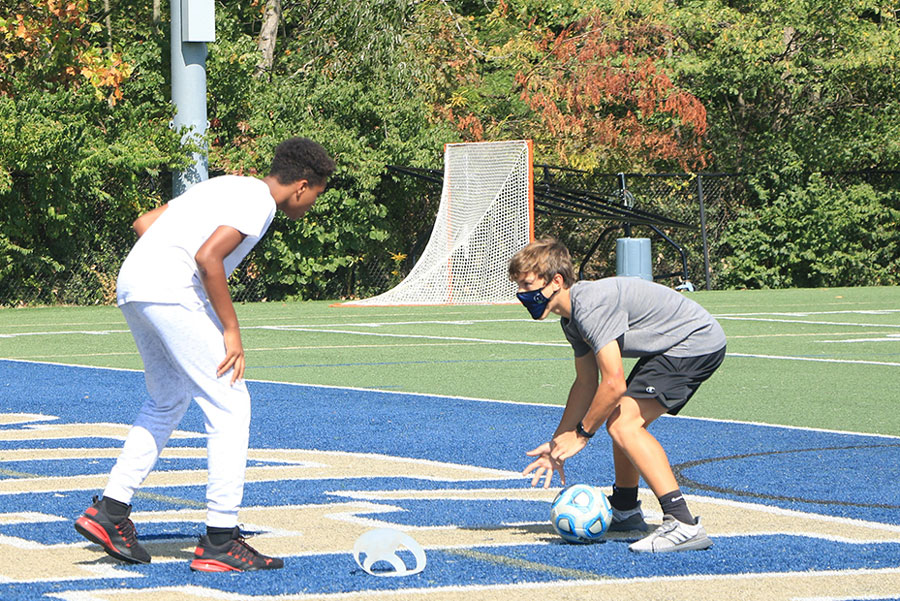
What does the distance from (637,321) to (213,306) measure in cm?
183

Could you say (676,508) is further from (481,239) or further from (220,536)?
(481,239)

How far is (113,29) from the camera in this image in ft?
103

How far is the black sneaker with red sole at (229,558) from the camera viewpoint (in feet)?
18.4

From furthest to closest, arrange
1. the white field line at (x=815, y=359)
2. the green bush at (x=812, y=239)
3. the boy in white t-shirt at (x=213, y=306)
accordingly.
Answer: the green bush at (x=812, y=239) → the white field line at (x=815, y=359) → the boy in white t-shirt at (x=213, y=306)

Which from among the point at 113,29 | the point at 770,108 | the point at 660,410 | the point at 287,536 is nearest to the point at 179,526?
the point at 287,536

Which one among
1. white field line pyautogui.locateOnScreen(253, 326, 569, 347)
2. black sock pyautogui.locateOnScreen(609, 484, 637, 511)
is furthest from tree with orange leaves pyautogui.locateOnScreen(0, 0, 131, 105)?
black sock pyautogui.locateOnScreen(609, 484, 637, 511)

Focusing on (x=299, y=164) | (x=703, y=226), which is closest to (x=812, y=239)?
(x=703, y=226)

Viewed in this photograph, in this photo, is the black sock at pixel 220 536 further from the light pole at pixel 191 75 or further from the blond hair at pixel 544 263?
the light pole at pixel 191 75

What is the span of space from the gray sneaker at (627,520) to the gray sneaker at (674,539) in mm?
444

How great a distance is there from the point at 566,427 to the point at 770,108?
92.3 feet

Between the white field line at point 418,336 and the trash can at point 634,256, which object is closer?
the white field line at point 418,336

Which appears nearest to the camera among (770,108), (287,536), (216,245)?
(216,245)

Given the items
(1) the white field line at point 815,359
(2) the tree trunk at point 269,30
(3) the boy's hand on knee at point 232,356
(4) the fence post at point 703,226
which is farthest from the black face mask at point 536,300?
(2) the tree trunk at point 269,30

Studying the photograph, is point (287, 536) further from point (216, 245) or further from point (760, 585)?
point (760, 585)
